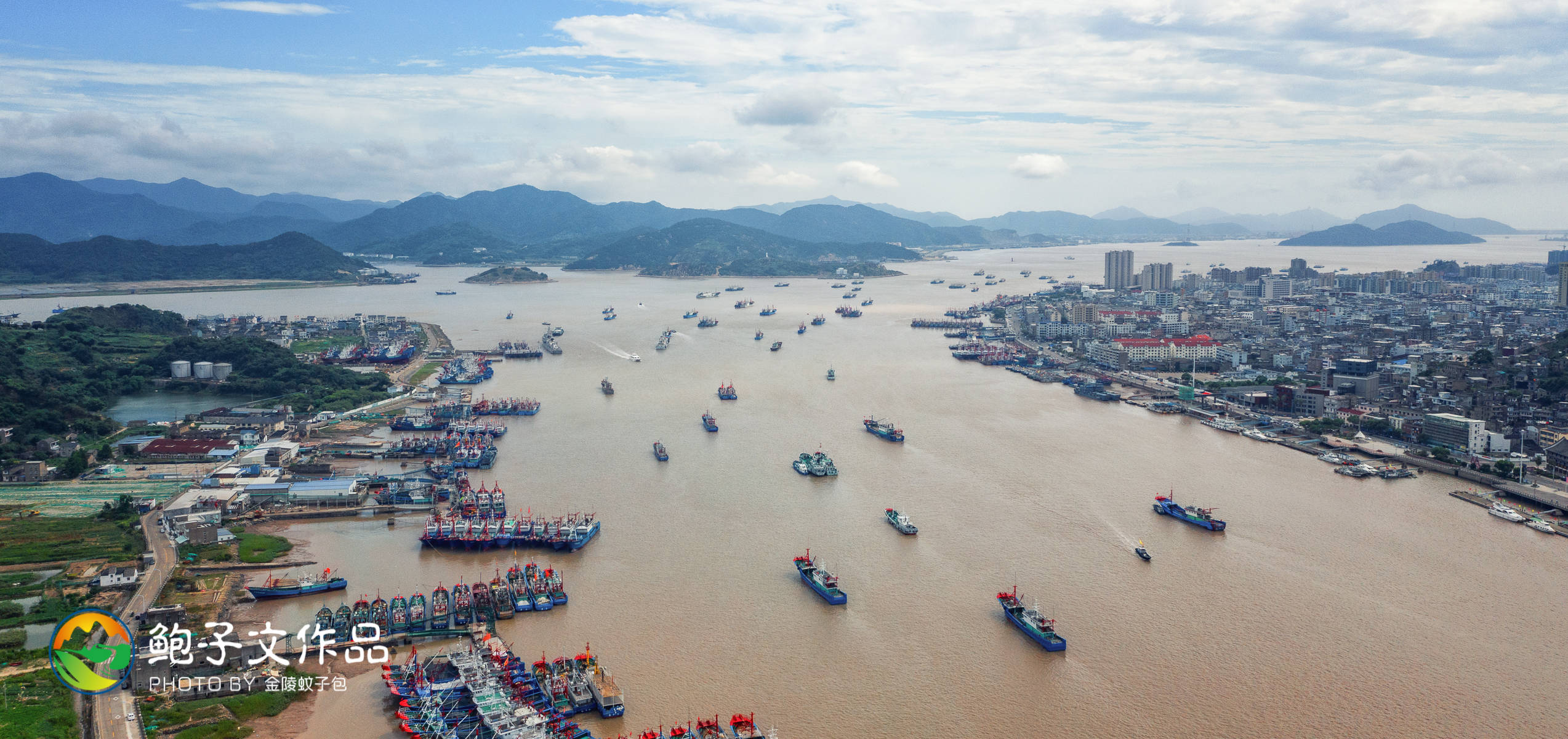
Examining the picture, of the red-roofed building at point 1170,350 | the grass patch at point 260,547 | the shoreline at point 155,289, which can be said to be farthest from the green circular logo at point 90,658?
the shoreline at point 155,289

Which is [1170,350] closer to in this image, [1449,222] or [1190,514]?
[1190,514]

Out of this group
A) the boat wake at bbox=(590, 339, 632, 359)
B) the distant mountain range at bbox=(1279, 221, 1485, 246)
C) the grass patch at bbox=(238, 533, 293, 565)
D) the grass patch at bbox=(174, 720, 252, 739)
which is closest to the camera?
the grass patch at bbox=(174, 720, 252, 739)

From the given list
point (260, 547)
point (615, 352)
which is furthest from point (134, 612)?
point (615, 352)

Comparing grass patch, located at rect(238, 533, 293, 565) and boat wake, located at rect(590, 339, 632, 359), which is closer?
grass patch, located at rect(238, 533, 293, 565)

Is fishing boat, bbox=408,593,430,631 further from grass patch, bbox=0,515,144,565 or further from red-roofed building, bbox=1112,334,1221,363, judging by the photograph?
red-roofed building, bbox=1112,334,1221,363

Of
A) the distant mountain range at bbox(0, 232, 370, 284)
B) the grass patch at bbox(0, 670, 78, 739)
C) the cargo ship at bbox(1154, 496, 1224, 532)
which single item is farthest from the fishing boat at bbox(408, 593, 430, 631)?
the distant mountain range at bbox(0, 232, 370, 284)

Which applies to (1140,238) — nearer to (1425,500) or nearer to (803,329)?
(803,329)
